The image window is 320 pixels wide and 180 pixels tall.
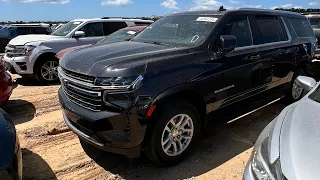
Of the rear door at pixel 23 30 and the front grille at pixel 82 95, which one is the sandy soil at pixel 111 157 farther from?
the rear door at pixel 23 30

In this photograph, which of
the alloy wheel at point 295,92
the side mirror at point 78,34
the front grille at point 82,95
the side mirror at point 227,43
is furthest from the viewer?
the side mirror at point 78,34

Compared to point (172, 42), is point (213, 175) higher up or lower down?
Result: lower down

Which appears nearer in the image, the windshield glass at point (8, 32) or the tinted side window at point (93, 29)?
the tinted side window at point (93, 29)

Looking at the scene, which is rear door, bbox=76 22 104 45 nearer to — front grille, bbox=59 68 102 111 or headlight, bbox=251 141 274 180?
front grille, bbox=59 68 102 111

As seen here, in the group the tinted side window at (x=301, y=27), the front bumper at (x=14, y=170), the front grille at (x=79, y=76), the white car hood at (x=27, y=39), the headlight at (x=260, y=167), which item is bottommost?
the front bumper at (x=14, y=170)

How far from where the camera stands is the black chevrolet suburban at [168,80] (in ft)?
10.2

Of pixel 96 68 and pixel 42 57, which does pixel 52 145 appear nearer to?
pixel 96 68

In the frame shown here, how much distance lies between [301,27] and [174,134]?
13.4 feet

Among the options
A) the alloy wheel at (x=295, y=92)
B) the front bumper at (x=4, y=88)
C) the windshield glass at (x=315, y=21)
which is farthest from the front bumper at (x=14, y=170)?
the windshield glass at (x=315, y=21)

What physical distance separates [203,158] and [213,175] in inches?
15.6

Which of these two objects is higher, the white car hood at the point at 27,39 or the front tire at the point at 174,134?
the white car hood at the point at 27,39

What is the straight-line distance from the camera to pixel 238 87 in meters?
4.18

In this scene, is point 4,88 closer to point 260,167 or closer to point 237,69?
point 237,69

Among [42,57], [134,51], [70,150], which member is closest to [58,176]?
[70,150]
